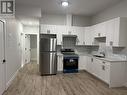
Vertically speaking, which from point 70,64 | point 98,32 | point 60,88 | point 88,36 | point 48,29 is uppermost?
point 48,29

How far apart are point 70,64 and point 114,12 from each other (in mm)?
2896

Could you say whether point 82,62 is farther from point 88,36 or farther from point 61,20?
point 61,20

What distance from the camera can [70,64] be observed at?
5258mm

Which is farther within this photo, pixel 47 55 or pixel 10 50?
pixel 47 55

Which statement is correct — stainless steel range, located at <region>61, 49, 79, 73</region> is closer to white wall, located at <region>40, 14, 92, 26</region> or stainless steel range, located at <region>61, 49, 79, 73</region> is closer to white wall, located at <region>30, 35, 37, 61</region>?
white wall, located at <region>40, 14, 92, 26</region>

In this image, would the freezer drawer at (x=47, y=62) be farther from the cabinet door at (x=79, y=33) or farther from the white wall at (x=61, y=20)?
the white wall at (x=61, y=20)

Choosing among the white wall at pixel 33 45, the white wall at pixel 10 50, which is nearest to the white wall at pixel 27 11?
the white wall at pixel 10 50

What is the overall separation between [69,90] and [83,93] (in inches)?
17.4

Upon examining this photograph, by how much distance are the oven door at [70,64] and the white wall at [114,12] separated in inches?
90.2

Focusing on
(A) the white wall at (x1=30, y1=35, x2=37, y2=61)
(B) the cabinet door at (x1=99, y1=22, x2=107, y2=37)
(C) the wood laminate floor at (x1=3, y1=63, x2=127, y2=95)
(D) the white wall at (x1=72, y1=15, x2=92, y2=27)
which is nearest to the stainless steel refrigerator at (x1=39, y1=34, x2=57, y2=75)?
(C) the wood laminate floor at (x1=3, y1=63, x2=127, y2=95)

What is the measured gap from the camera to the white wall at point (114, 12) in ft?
12.3

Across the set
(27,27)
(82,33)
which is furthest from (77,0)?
(27,27)

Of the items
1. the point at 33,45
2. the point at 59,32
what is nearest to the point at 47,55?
the point at 59,32

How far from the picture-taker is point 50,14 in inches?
224
